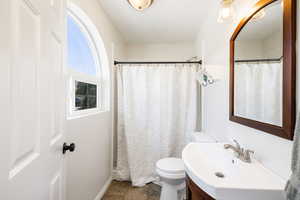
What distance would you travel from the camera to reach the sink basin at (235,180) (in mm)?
677

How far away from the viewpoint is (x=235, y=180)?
746 millimetres

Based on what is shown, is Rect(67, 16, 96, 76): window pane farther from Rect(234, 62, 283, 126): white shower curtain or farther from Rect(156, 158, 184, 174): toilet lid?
Rect(234, 62, 283, 126): white shower curtain

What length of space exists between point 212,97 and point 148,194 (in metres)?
1.46

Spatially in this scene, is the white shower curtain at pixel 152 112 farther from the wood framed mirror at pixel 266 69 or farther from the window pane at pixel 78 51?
the wood framed mirror at pixel 266 69

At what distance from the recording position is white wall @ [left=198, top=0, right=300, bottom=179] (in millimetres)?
788

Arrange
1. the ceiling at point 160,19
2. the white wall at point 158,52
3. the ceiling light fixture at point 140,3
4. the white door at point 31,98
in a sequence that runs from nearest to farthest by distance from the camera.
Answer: the white door at point 31,98 < the ceiling light fixture at point 140,3 < the ceiling at point 160,19 < the white wall at point 158,52

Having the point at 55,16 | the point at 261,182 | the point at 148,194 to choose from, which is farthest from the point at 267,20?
the point at 148,194

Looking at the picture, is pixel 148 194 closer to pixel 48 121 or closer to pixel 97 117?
pixel 97 117

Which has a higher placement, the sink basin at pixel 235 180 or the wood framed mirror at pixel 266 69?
the wood framed mirror at pixel 266 69

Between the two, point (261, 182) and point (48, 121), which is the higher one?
point (48, 121)

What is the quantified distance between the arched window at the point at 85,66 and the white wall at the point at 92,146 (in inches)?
4.0

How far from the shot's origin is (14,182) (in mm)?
469

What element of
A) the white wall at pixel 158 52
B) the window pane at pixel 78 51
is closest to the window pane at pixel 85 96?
the window pane at pixel 78 51

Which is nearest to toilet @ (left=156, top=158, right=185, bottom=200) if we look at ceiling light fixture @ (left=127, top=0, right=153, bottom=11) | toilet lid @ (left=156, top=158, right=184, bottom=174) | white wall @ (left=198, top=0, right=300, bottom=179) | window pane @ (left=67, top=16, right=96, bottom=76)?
toilet lid @ (left=156, top=158, right=184, bottom=174)
